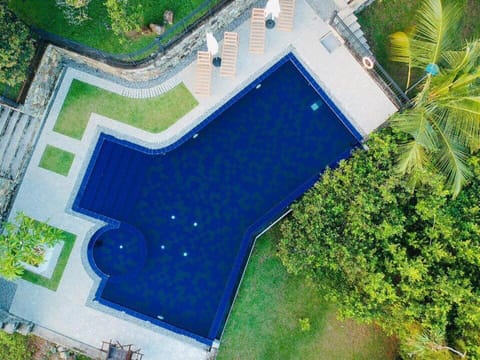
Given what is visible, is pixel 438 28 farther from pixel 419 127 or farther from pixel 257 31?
pixel 257 31

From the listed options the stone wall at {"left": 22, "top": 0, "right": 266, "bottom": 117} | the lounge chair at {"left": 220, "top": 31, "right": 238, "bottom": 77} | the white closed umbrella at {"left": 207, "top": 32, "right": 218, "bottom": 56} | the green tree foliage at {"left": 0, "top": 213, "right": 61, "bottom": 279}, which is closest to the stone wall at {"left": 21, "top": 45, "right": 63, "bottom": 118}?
the stone wall at {"left": 22, "top": 0, "right": 266, "bottom": 117}

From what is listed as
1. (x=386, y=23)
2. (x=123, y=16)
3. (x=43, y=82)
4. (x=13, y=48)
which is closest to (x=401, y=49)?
(x=386, y=23)

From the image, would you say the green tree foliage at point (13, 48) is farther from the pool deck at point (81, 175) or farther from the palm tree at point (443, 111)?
the palm tree at point (443, 111)

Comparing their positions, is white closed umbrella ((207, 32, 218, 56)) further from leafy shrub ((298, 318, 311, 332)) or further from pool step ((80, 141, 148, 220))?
leafy shrub ((298, 318, 311, 332))

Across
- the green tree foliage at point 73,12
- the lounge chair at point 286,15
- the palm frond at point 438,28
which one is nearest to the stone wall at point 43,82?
the green tree foliage at point 73,12

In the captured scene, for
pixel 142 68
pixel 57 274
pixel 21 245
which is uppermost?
pixel 142 68

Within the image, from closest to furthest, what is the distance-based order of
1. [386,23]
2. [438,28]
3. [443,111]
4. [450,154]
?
[438,28] → [450,154] → [443,111] → [386,23]
